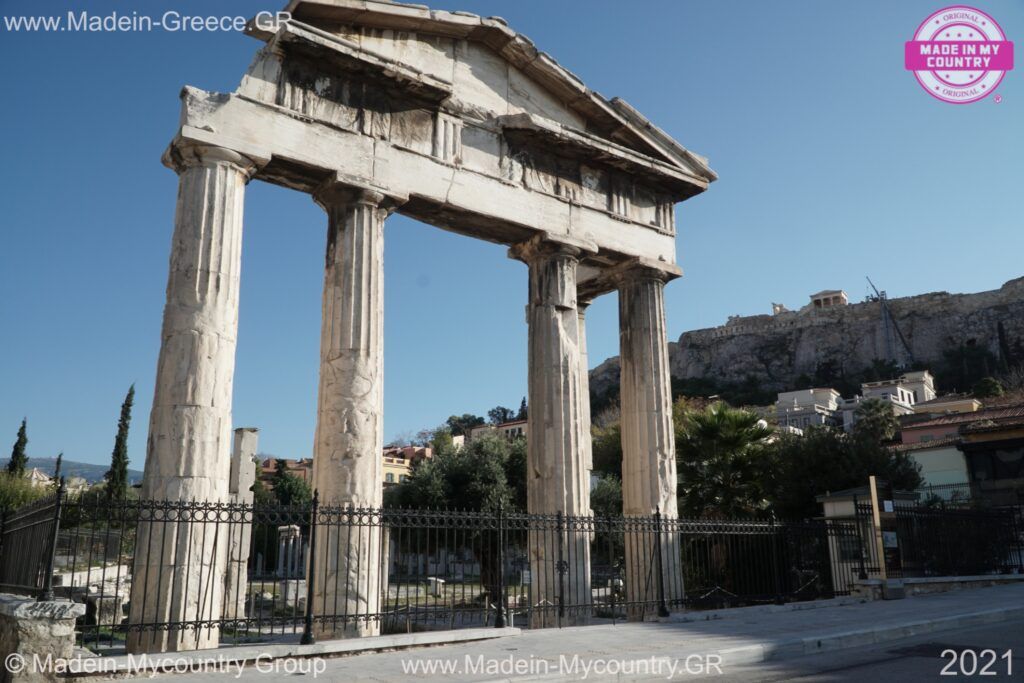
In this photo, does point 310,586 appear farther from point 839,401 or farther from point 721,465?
point 839,401

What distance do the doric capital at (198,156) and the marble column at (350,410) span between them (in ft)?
4.86

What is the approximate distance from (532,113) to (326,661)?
9.56m

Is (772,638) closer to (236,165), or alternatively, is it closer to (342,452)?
(342,452)

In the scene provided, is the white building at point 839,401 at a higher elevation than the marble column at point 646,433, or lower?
higher

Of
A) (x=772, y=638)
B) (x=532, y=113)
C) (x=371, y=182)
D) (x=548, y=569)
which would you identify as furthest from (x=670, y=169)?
(x=772, y=638)

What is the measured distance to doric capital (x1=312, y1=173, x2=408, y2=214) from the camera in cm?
1129

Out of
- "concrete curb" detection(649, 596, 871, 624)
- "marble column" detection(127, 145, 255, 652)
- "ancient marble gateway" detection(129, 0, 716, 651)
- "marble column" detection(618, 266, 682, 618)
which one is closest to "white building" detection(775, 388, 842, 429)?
"concrete curb" detection(649, 596, 871, 624)

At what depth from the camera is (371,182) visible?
37.8 feet

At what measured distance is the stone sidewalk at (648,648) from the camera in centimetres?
719

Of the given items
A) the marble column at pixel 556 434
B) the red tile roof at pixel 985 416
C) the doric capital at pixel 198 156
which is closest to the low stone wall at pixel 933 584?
the marble column at pixel 556 434

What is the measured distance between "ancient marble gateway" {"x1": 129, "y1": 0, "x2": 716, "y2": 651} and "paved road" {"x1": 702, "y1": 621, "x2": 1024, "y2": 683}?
467cm

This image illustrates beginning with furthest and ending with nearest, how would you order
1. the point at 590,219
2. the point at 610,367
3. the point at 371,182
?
the point at 610,367
the point at 590,219
the point at 371,182

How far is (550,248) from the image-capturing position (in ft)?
44.8

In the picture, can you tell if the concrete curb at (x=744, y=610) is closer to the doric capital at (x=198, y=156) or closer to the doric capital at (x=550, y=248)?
the doric capital at (x=550, y=248)
